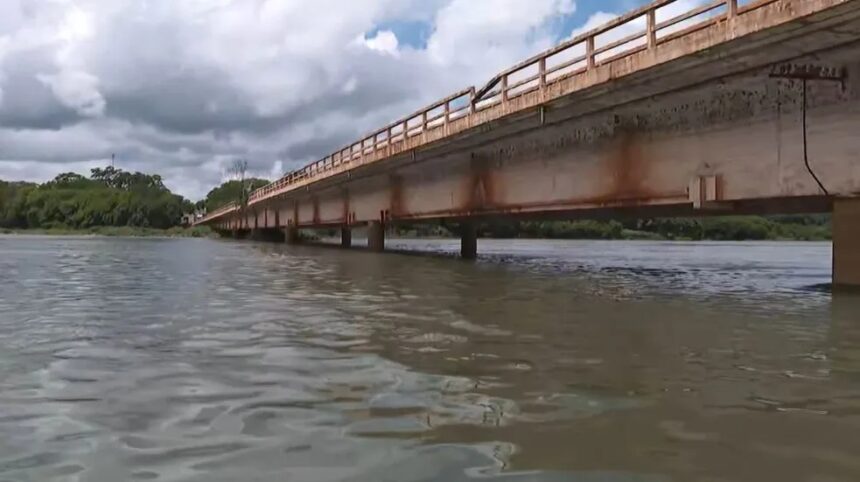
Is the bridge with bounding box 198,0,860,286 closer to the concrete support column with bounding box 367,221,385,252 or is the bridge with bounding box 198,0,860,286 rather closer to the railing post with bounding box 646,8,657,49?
the railing post with bounding box 646,8,657,49

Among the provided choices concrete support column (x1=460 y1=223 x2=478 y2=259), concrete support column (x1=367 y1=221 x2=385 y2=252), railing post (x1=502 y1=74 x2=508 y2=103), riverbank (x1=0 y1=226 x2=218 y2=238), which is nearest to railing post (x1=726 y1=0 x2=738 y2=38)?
railing post (x1=502 y1=74 x2=508 y2=103)

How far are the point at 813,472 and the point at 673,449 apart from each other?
0.79 meters

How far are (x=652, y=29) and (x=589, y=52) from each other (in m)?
2.26

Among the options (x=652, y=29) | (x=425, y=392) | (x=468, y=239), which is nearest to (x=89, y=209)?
(x=468, y=239)

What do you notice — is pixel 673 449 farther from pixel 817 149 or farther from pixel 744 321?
pixel 817 149

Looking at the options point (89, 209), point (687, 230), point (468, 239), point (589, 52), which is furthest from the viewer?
point (89, 209)

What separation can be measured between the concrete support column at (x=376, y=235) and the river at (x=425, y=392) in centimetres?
2714

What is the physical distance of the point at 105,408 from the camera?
591 centimetres

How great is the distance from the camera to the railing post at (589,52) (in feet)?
56.6

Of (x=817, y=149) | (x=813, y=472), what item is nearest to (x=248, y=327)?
(x=813, y=472)

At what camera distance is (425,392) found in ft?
21.1

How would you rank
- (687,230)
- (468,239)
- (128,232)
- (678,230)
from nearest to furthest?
(468,239)
(687,230)
(678,230)
(128,232)

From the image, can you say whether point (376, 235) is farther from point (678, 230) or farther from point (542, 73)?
point (678, 230)

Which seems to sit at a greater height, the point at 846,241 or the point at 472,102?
the point at 472,102
